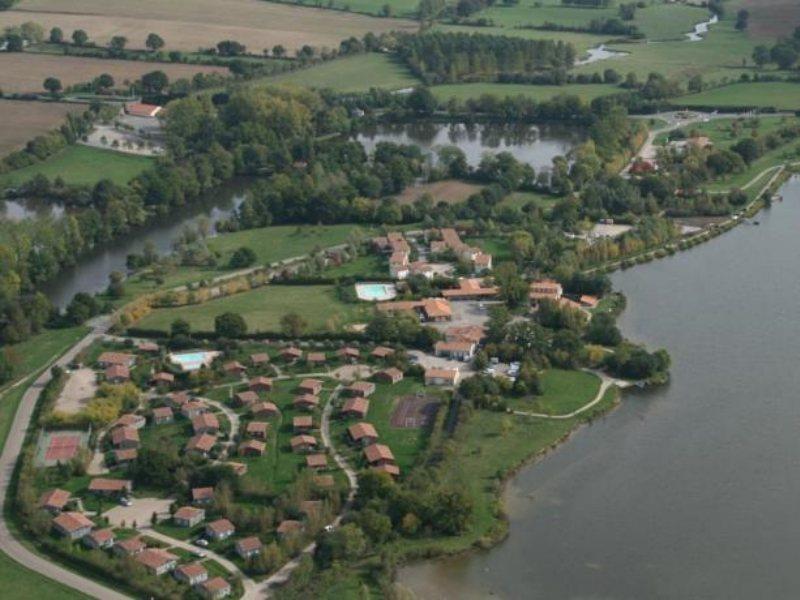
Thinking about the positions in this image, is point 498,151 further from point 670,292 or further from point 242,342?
point 242,342

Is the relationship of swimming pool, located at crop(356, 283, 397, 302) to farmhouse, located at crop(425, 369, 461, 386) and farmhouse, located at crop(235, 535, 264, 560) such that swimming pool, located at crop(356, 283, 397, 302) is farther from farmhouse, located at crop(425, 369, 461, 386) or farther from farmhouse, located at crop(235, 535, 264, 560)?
farmhouse, located at crop(235, 535, 264, 560)

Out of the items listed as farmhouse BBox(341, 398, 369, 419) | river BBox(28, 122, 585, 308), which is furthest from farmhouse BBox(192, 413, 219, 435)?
river BBox(28, 122, 585, 308)

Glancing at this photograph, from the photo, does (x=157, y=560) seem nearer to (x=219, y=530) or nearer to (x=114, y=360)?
(x=219, y=530)

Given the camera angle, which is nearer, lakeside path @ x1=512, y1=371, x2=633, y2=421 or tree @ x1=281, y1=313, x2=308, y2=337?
lakeside path @ x1=512, y1=371, x2=633, y2=421

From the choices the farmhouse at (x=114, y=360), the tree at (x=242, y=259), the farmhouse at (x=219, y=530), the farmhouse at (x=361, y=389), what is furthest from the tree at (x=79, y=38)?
the farmhouse at (x=219, y=530)

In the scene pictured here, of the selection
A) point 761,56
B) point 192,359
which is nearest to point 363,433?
point 192,359

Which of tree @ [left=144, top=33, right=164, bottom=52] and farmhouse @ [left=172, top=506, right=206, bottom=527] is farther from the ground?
tree @ [left=144, top=33, right=164, bottom=52]
